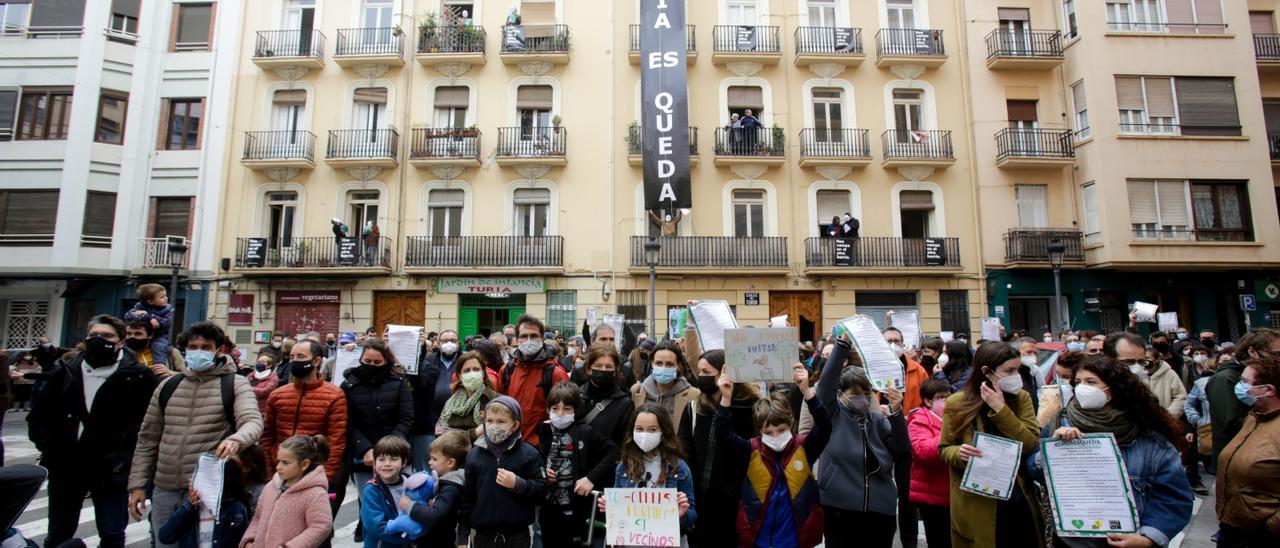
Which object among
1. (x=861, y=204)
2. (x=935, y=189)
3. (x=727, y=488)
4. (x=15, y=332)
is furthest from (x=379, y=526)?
(x=15, y=332)

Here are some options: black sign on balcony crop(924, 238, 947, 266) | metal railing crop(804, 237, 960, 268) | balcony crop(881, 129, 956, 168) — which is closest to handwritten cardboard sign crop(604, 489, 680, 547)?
metal railing crop(804, 237, 960, 268)

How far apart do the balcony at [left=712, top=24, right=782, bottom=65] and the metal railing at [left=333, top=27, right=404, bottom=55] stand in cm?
974

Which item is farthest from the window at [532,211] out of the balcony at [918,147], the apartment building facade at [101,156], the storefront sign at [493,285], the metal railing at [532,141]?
the balcony at [918,147]

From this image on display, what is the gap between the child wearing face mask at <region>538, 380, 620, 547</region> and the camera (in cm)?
448

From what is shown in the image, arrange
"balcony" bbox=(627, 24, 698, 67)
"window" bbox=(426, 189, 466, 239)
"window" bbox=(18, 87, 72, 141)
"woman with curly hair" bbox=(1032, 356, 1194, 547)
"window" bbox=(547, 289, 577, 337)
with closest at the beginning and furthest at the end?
"woman with curly hair" bbox=(1032, 356, 1194, 547), "window" bbox=(547, 289, 577, 337), "window" bbox=(18, 87, 72, 141), "window" bbox=(426, 189, 466, 239), "balcony" bbox=(627, 24, 698, 67)

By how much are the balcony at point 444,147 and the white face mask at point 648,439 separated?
1607 cm

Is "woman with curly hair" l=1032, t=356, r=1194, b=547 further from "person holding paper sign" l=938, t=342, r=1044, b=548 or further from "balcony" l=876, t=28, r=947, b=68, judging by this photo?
"balcony" l=876, t=28, r=947, b=68

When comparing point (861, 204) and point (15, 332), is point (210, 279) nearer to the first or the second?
point (15, 332)

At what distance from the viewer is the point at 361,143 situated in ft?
63.3

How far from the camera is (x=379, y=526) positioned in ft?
14.0

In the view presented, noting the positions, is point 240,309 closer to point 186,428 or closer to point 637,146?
point 637,146

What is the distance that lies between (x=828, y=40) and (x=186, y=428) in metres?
19.6

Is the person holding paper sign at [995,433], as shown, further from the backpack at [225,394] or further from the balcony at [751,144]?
the balcony at [751,144]

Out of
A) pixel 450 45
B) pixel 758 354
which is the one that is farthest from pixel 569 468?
pixel 450 45
